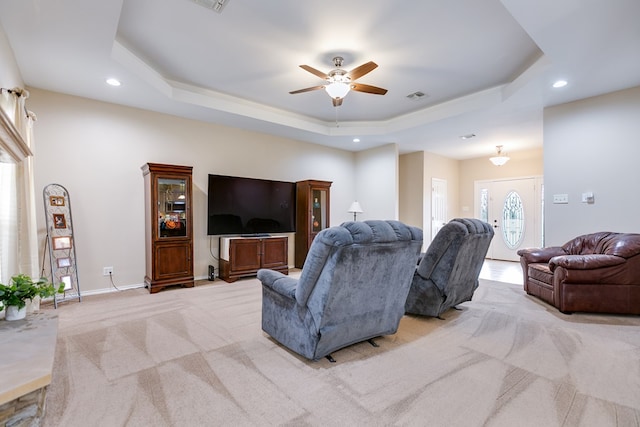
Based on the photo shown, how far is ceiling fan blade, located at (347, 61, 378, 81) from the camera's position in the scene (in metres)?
3.07

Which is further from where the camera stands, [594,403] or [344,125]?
[344,125]

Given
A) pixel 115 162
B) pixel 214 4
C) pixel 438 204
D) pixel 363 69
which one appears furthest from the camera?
pixel 438 204

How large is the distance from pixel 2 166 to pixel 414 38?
404 cm

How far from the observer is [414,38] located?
312 cm

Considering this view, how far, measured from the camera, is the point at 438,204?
25.6ft

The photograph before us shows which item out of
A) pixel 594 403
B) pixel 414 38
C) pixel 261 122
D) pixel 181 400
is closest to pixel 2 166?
pixel 181 400

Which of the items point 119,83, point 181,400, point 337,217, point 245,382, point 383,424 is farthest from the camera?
point 337,217

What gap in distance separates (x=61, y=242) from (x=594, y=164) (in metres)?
6.99

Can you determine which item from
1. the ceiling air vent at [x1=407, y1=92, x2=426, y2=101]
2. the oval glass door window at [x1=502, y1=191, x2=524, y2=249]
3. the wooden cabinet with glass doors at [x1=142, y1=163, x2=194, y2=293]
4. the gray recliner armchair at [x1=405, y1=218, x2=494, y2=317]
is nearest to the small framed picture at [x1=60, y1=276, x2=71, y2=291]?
the wooden cabinet with glass doors at [x1=142, y1=163, x2=194, y2=293]

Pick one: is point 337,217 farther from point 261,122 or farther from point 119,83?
point 119,83

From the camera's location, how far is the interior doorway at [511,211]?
713 cm

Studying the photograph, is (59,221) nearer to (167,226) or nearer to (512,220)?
(167,226)

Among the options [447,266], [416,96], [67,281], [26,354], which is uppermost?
[416,96]

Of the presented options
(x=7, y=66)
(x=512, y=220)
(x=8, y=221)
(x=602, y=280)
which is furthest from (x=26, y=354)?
(x=512, y=220)
